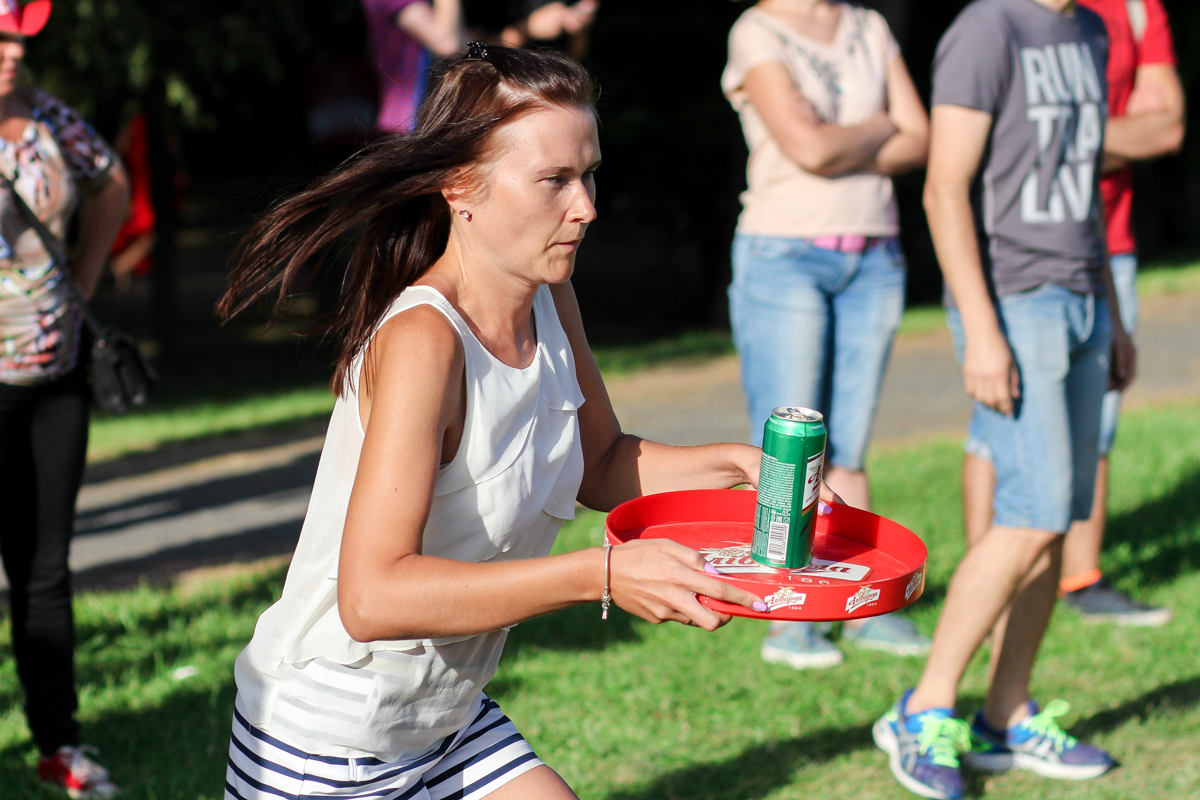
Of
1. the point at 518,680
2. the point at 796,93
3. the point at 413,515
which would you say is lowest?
the point at 518,680

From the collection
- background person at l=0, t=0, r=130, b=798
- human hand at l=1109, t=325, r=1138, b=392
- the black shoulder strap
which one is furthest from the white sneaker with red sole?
human hand at l=1109, t=325, r=1138, b=392

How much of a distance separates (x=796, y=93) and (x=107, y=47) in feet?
23.8

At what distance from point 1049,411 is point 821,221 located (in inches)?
43.1

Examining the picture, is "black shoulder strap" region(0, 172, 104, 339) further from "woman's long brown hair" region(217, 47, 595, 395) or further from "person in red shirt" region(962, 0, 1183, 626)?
"person in red shirt" region(962, 0, 1183, 626)

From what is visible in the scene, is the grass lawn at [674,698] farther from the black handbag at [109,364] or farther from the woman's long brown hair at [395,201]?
the woman's long brown hair at [395,201]

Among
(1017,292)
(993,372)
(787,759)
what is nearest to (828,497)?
(993,372)

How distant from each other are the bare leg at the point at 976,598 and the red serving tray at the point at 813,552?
1.26 metres

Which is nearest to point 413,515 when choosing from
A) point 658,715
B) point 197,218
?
point 658,715

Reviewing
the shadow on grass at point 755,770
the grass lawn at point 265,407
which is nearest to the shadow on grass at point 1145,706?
the shadow on grass at point 755,770

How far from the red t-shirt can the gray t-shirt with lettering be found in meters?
1.36

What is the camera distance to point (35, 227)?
3.49 m

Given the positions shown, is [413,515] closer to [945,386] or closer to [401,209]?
[401,209]

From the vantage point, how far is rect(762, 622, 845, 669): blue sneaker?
14.1ft

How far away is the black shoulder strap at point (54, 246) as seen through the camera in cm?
345
